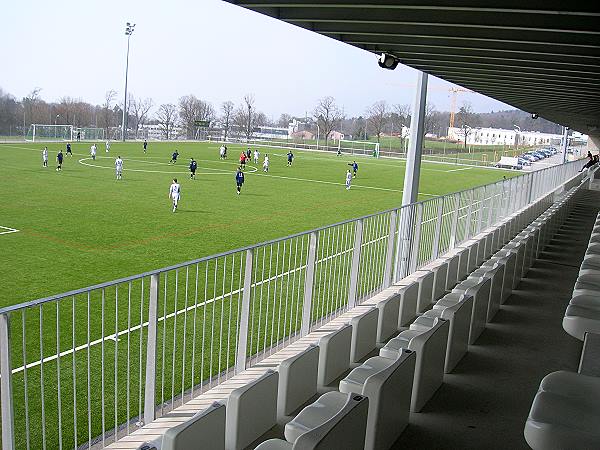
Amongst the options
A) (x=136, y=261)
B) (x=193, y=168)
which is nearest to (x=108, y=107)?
(x=193, y=168)

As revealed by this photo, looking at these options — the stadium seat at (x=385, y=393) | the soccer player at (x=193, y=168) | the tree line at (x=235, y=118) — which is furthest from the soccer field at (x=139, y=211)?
the tree line at (x=235, y=118)

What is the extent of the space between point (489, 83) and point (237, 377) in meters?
6.56

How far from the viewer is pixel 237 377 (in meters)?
4.54

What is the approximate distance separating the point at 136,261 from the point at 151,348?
13.8 m

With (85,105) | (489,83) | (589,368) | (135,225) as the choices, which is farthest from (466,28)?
(85,105)

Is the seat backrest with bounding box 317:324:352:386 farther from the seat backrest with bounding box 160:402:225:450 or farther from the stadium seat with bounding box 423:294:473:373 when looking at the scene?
the seat backrest with bounding box 160:402:225:450

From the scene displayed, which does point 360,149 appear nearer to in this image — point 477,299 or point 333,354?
point 477,299

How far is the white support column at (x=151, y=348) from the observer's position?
12.5 ft

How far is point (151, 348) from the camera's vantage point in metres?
3.97

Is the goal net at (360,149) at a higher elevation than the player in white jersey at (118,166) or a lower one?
higher

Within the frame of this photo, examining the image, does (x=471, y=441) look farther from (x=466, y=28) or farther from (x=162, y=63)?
(x=162, y=63)

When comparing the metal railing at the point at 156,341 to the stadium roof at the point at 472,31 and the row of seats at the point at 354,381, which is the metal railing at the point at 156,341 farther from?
the stadium roof at the point at 472,31

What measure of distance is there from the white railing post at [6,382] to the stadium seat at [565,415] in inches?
85.3

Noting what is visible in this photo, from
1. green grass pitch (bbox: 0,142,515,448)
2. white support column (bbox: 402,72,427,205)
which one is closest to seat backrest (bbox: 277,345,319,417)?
green grass pitch (bbox: 0,142,515,448)
